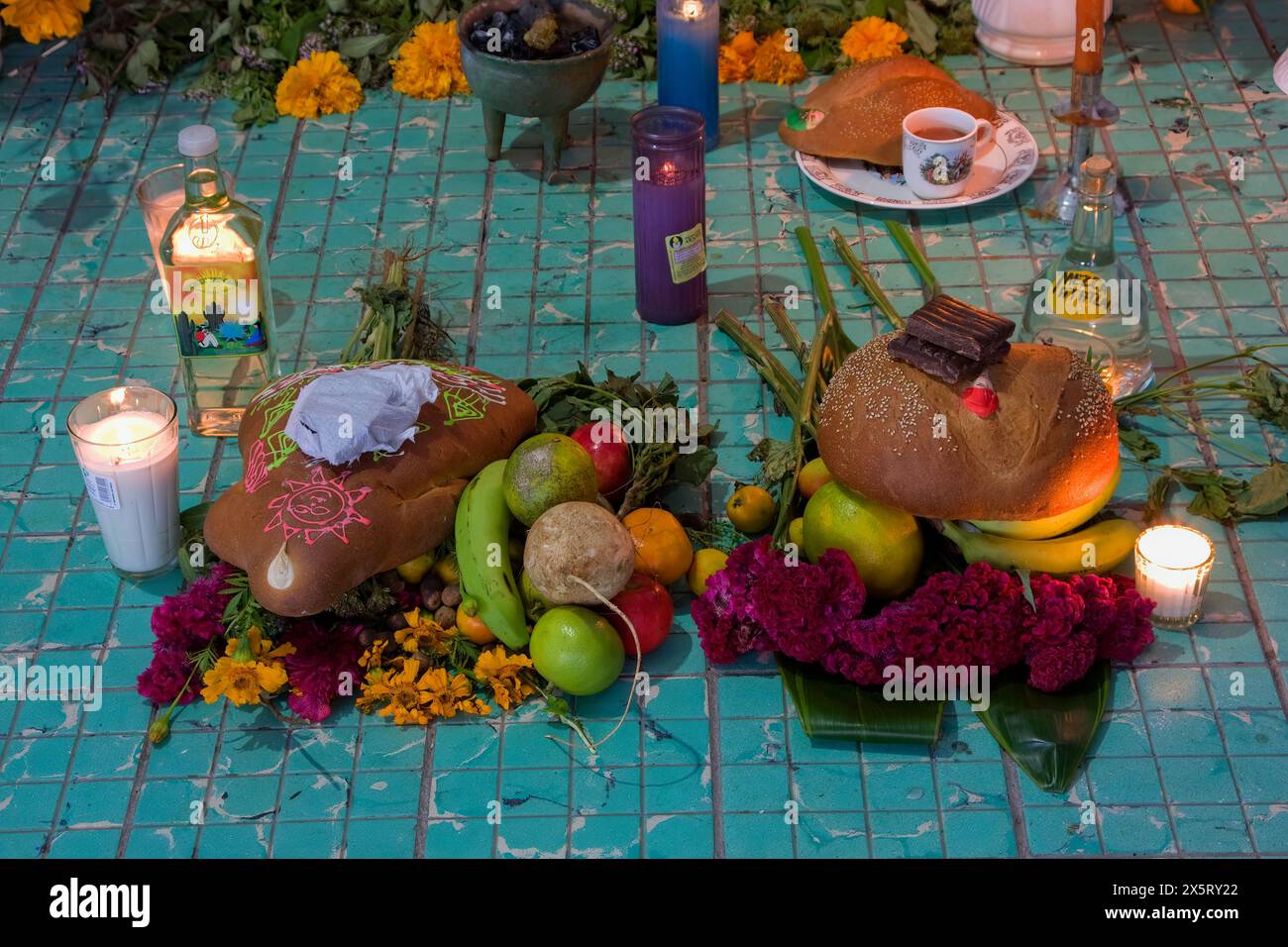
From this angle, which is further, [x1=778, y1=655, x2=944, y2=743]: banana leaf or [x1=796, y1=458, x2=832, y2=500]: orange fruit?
[x1=796, y1=458, x2=832, y2=500]: orange fruit

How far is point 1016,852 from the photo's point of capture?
1.54m

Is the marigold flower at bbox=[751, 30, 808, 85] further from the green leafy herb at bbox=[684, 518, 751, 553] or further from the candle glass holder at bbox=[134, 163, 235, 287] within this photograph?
the green leafy herb at bbox=[684, 518, 751, 553]

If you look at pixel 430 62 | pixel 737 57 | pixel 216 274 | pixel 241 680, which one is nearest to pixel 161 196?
pixel 216 274

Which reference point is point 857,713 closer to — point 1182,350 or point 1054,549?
point 1054,549

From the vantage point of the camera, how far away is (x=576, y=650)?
5.37 ft

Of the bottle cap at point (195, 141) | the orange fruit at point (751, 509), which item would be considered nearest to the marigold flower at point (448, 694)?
the orange fruit at point (751, 509)

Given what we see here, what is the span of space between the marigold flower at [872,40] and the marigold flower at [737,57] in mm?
158

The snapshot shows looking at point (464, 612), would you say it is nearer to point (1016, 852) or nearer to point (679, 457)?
point (679, 457)

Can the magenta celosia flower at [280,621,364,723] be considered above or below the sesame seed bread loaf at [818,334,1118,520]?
below

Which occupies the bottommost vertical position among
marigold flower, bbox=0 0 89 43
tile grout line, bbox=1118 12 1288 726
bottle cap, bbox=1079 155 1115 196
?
tile grout line, bbox=1118 12 1288 726

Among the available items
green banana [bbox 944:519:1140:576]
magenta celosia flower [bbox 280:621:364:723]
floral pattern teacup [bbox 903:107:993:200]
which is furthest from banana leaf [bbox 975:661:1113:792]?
floral pattern teacup [bbox 903:107:993:200]

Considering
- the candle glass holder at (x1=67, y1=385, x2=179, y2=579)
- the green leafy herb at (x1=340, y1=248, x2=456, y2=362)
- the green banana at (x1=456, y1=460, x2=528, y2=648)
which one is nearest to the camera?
the green banana at (x1=456, y1=460, x2=528, y2=648)

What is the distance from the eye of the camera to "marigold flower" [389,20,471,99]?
8.88ft

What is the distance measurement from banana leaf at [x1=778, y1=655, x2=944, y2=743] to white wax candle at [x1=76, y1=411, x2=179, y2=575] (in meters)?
0.73
